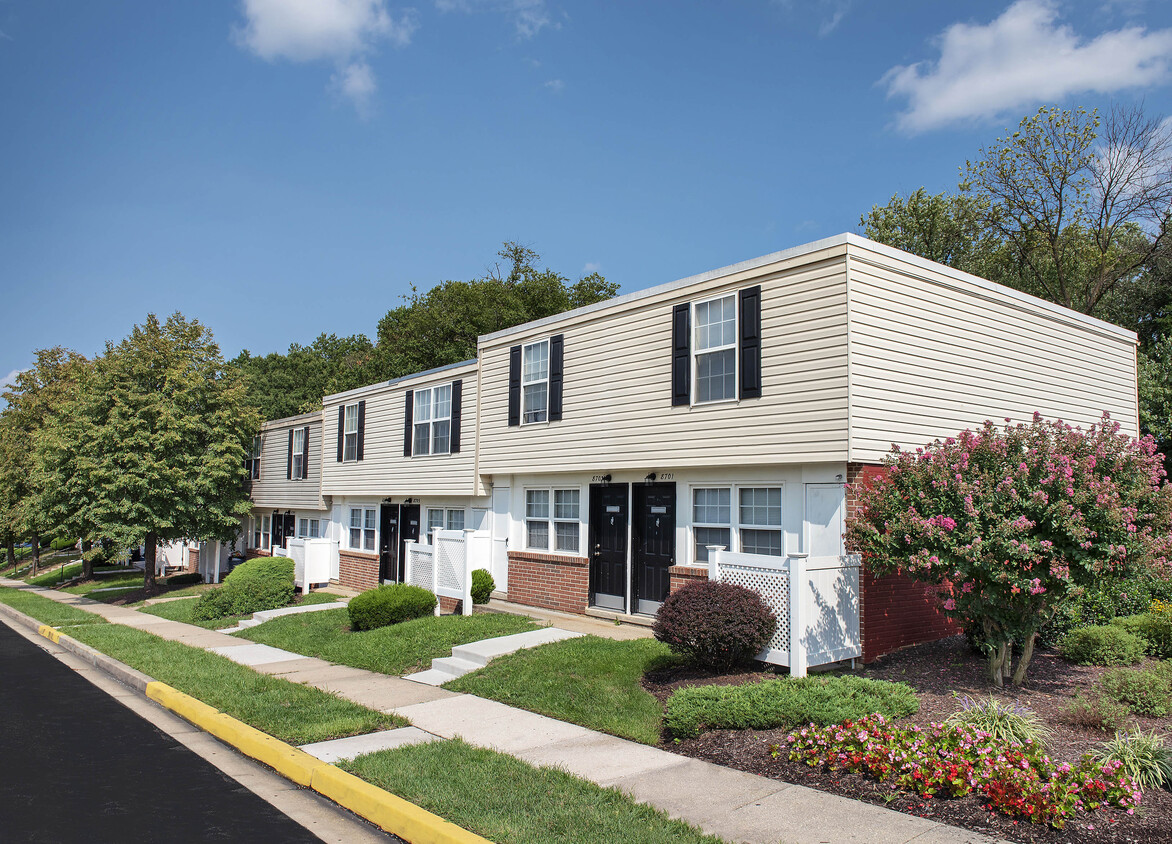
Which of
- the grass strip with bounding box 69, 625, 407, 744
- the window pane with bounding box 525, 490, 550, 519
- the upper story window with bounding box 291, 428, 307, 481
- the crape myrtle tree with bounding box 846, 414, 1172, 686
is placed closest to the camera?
the crape myrtle tree with bounding box 846, 414, 1172, 686

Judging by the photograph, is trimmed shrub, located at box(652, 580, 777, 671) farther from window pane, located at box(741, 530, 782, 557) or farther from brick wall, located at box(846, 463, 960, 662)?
window pane, located at box(741, 530, 782, 557)

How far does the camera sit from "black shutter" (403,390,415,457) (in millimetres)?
20859

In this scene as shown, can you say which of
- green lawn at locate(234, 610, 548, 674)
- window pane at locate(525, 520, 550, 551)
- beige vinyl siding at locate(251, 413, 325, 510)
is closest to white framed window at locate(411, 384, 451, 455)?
window pane at locate(525, 520, 550, 551)

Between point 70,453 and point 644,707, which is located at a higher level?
point 70,453

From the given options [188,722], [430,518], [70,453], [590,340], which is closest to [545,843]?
[188,722]

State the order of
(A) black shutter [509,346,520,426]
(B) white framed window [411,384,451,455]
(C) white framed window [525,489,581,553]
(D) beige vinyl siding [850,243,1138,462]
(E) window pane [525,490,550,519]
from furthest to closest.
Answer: (B) white framed window [411,384,451,455] < (A) black shutter [509,346,520,426] < (E) window pane [525,490,550,519] < (C) white framed window [525,489,581,553] < (D) beige vinyl siding [850,243,1138,462]

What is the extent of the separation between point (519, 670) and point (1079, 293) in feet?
90.0

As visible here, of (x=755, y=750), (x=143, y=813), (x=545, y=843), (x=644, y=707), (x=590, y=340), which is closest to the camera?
(x=545, y=843)

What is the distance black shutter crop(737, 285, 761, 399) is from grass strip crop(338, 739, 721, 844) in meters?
6.44

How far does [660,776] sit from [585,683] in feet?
9.51

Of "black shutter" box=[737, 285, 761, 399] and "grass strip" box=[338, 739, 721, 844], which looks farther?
"black shutter" box=[737, 285, 761, 399]

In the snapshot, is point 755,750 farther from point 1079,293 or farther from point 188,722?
point 1079,293

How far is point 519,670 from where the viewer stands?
1030 cm

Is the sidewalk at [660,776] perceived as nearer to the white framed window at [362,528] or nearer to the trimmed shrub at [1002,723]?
the trimmed shrub at [1002,723]
